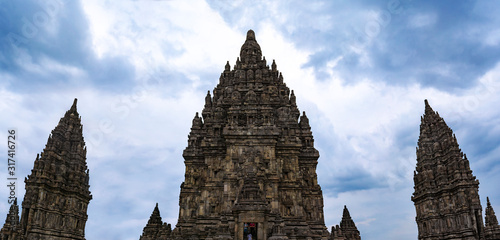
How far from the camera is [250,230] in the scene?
2598cm

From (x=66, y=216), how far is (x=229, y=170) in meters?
18.3

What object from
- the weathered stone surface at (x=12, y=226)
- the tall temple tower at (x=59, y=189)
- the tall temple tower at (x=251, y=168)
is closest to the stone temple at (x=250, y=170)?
the tall temple tower at (x=251, y=168)

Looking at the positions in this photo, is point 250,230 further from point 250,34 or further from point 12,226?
point 250,34

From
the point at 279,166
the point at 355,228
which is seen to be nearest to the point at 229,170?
the point at 279,166

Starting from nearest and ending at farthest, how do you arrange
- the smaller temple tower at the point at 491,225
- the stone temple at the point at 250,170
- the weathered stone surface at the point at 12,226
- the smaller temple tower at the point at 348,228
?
1. the stone temple at the point at 250,170
2. the weathered stone surface at the point at 12,226
3. the smaller temple tower at the point at 491,225
4. the smaller temple tower at the point at 348,228

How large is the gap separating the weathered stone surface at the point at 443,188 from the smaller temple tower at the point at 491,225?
60cm

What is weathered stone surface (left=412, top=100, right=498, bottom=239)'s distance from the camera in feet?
109

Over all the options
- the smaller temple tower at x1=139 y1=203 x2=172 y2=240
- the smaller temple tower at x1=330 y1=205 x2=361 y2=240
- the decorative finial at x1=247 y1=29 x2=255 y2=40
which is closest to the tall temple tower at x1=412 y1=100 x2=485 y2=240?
the smaller temple tower at x1=330 y1=205 x2=361 y2=240

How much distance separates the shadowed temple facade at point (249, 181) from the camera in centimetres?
2856

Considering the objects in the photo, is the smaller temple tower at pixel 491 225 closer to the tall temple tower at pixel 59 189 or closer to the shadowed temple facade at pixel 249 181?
the shadowed temple facade at pixel 249 181

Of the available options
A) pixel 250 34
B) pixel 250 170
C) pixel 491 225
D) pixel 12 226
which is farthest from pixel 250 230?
pixel 250 34

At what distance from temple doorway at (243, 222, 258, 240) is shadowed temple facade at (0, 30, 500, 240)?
0.06m

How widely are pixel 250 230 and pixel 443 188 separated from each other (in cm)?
2307

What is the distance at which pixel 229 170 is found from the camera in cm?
3061
